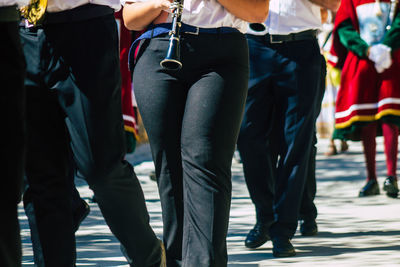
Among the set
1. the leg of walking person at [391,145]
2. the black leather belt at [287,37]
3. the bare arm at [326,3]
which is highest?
the bare arm at [326,3]

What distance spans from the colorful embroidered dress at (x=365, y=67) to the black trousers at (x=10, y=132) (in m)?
4.99

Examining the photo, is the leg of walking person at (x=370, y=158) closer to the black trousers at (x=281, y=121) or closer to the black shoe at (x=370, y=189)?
the black shoe at (x=370, y=189)

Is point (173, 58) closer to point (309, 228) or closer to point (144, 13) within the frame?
point (144, 13)

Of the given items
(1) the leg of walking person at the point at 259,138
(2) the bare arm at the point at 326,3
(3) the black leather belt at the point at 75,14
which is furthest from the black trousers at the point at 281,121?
(3) the black leather belt at the point at 75,14

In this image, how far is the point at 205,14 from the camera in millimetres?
3598

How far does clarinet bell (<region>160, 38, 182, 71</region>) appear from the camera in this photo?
3.41m

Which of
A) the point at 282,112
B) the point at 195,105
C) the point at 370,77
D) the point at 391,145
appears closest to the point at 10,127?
the point at 195,105

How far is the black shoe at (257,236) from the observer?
529 centimetres

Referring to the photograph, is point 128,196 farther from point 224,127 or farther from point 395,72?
point 395,72

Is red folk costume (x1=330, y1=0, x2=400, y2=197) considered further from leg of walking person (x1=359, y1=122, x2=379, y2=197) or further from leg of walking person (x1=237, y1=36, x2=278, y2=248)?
leg of walking person (x1=237, y1=36, x2=278, y2=248)

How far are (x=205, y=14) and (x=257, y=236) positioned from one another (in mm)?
2051

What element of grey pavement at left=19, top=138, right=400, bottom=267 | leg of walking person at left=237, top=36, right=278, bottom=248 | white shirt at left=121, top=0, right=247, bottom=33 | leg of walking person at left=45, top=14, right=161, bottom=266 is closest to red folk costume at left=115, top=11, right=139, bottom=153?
grey pavement at left=19, top=138, right=400, bottom=267

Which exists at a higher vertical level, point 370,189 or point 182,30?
point 182,30

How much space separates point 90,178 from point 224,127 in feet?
1.88
